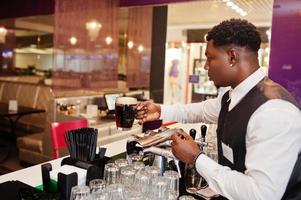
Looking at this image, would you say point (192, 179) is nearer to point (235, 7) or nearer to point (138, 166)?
point (138, 166)

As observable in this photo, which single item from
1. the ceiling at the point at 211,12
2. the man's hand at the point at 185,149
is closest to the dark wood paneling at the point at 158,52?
the ceiling at the point at 211,12

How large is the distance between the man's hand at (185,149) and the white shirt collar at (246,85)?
223 mm

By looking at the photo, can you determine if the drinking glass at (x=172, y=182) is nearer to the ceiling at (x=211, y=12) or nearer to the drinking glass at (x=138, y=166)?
the drinking glass at (x=138, y=166)

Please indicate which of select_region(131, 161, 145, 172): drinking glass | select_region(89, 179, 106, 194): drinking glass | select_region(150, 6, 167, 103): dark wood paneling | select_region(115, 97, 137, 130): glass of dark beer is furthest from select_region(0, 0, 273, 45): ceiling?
select_region(89, 179, 106, 194): drinking glass

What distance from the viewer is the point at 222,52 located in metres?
1.11

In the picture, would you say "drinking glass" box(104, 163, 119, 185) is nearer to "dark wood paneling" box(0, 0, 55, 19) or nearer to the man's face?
the man's face

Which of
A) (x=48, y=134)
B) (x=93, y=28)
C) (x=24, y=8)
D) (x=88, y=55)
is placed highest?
(x=24, y=8)

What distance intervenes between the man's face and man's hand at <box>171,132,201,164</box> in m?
0.26

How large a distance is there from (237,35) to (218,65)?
13 centimetres

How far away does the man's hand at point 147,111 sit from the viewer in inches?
62.5

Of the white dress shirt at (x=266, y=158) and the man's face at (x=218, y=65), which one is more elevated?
the man's face at (x=218, y=65)

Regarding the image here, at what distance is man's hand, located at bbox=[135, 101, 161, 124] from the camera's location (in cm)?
159

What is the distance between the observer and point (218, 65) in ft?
3.70

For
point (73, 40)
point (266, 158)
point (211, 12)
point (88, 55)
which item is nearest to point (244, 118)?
point (266, 158)
